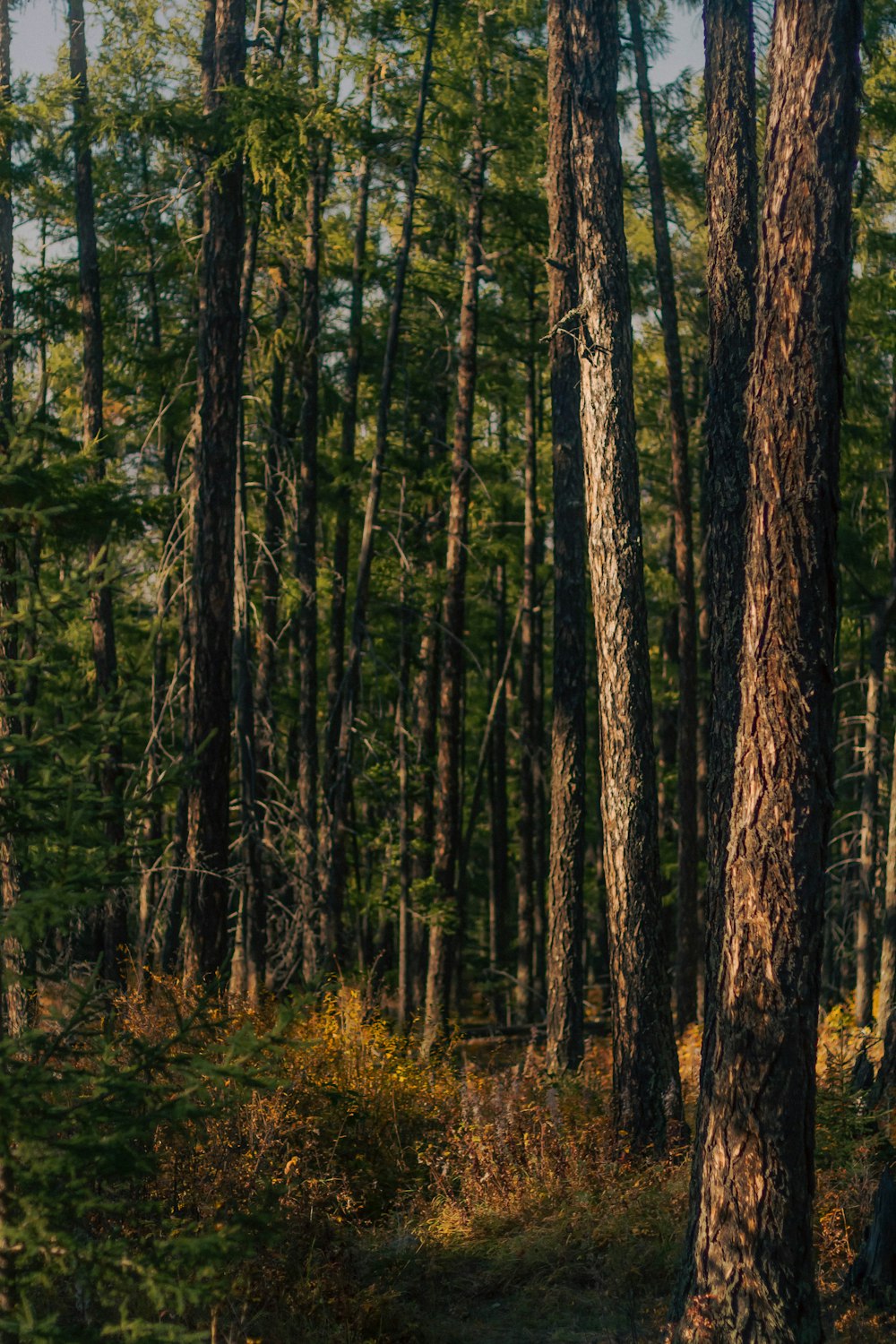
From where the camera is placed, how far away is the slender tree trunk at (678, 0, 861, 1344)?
5277 mm

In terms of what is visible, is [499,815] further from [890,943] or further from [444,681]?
[890,943]

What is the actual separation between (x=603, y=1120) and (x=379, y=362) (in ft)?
44.9

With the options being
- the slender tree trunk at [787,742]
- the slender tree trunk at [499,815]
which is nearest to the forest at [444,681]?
the slender tree trunk at [787,742]

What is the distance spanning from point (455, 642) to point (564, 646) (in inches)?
185

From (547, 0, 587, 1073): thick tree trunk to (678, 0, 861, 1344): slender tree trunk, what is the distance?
530cm

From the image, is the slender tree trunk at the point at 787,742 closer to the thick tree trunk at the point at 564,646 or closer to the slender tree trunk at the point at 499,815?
the thick tree trunk at the point at 564,646

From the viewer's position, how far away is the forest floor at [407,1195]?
548cm

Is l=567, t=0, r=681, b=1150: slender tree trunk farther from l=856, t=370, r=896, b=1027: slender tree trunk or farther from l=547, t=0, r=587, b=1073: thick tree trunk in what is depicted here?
l=856, t=370, r=896, b=1027: slender tree trunk

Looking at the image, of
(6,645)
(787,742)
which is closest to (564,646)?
(6,645)

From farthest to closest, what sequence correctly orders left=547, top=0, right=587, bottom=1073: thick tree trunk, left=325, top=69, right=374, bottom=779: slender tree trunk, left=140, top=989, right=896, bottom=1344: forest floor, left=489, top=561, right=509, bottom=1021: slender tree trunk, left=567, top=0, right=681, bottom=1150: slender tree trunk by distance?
1. left=489, top=561, right=509, bottom=1021: slender tree trunk
2. left=325, top=69, right=374, bottom=779: slender tree trunk
3. left=547, top=0, right=587, bottom=1073: thick tree trunk
4. left=567, top=0, right=681, bottom=1150: slender tree trunk
5. left=140, top=989, right=896, bottom=1344: forest floor

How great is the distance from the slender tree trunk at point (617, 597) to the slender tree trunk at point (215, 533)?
129 inches

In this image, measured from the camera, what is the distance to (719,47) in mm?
7879

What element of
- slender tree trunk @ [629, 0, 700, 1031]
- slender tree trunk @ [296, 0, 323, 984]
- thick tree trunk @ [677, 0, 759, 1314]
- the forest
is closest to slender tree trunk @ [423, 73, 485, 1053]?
the forest

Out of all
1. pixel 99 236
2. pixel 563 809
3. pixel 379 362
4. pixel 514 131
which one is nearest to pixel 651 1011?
pixel 563 809
